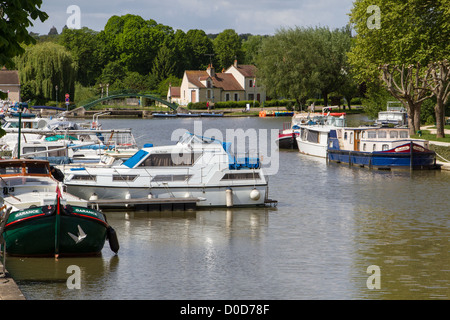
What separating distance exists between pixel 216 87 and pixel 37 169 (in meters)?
108

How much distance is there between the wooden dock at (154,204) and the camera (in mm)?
29953

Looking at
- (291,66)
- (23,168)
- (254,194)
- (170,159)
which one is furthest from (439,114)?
(291,66)

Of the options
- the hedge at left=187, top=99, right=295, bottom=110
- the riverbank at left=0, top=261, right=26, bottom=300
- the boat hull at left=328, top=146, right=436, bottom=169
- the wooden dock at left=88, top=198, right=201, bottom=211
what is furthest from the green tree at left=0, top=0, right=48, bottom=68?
the hedge at left=187, top=99, right=295, bottom=110

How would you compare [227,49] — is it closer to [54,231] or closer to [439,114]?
[439,114]

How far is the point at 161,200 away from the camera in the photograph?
30.2 m

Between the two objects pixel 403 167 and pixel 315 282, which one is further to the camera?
pixel 403 167

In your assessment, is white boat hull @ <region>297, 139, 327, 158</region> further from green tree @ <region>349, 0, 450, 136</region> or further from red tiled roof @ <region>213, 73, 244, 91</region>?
red tiled roof @ <region>213, 73, 244, 91</region>

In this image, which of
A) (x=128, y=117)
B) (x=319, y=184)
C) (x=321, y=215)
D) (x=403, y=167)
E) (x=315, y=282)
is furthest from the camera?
(x=128, y=117)

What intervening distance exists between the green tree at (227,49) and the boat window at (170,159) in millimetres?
134996

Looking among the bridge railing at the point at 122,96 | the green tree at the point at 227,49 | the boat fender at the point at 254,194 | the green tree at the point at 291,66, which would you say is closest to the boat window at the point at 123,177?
A: the boat fender at the point at 254,194

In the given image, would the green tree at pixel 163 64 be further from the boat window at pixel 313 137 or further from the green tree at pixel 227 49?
the boat window at pixel 313 137
